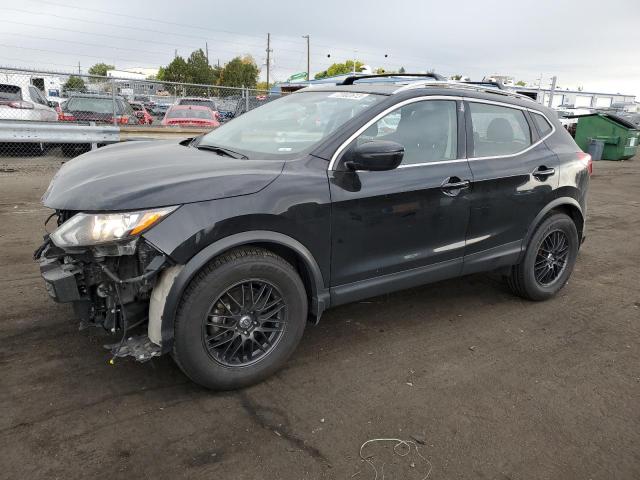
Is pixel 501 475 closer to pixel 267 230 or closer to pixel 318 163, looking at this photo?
pixel 267 230

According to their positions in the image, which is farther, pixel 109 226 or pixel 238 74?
pixel 238 74

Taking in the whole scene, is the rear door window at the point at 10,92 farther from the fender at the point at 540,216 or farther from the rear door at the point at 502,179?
the fender at the point at 540,216

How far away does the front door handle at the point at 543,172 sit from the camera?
13.7 ft

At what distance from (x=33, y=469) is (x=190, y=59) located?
214ft

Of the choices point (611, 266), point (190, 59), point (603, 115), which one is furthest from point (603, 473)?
point (190, 59)

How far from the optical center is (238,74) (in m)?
63.8

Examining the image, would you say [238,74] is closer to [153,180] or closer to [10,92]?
[10,92]

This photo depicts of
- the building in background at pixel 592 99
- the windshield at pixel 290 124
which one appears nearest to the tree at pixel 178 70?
the building in background at pixel 592 99

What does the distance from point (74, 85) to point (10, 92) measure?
1.34 metres

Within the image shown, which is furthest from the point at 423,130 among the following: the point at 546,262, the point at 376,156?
the point at 546,262

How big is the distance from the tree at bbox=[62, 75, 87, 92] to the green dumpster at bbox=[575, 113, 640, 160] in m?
16.7

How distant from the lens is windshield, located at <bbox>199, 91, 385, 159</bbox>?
3402mm

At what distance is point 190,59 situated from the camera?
61.8 metres

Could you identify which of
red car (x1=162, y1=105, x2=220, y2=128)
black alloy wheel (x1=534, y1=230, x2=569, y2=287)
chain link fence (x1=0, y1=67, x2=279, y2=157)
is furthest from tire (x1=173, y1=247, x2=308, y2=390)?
red car (x1=162, y1=105, x2=220, y2=128)
